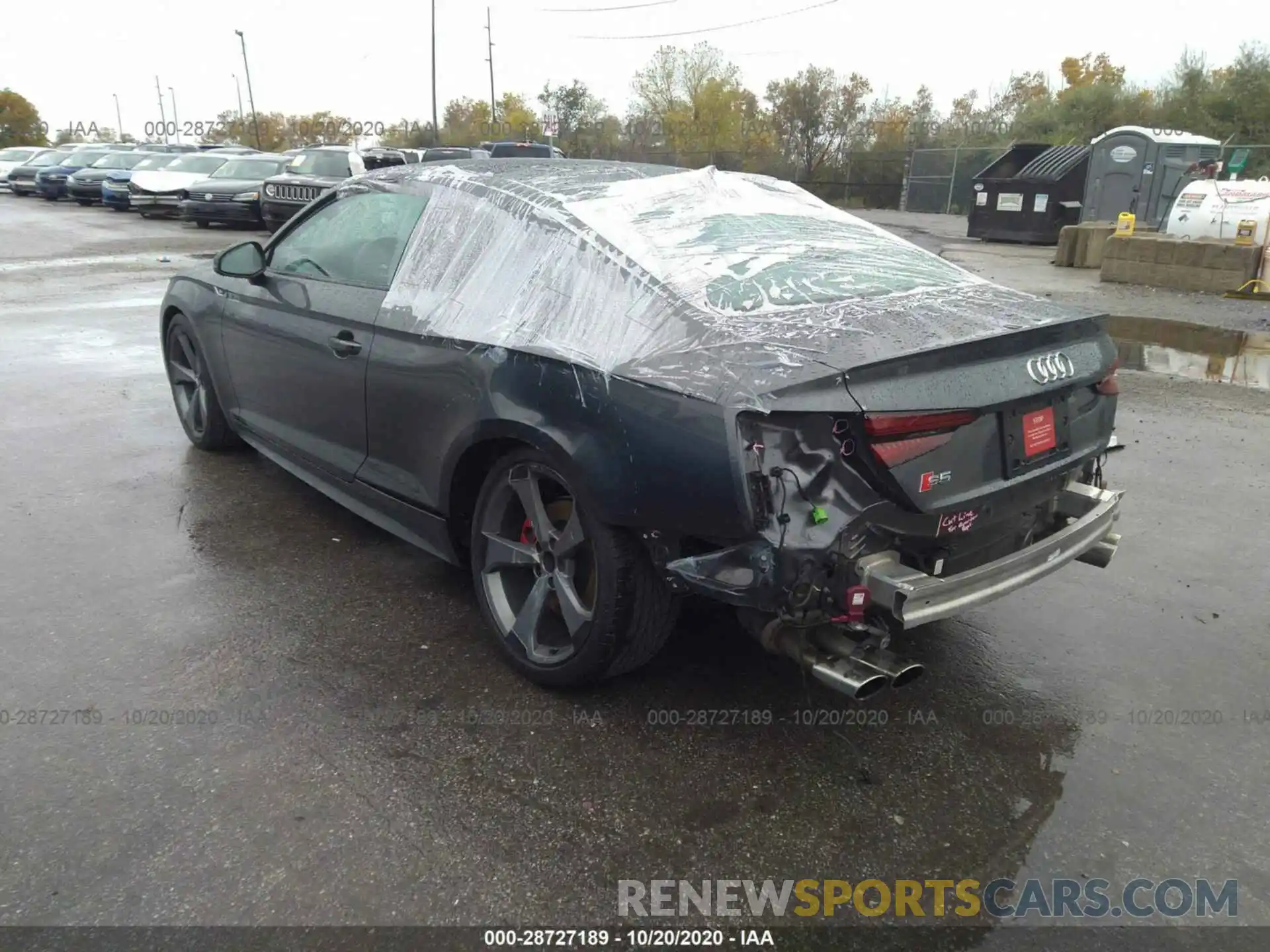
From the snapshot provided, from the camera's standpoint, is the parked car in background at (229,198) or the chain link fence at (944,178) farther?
the chain link fence at (944,178)

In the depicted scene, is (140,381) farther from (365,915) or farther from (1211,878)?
(1211,878)

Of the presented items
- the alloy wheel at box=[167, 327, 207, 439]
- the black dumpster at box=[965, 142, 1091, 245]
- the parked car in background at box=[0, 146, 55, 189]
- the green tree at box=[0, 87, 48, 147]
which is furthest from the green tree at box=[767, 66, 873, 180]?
the green tree at box=[0, 87, 48, 147]

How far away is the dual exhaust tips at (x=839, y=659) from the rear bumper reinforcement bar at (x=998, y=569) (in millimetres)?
155

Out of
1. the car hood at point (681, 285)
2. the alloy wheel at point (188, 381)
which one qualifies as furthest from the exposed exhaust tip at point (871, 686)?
the alloy wheel at point (188, 381)

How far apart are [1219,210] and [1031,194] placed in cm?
724

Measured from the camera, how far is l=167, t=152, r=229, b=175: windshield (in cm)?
2314

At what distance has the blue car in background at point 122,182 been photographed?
24500 millimetres

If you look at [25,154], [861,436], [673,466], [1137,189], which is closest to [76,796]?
[673,466]

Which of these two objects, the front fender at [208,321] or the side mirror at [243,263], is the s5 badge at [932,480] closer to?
the side mirror at [243,263]

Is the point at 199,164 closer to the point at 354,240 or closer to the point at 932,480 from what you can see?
the point at 354,240

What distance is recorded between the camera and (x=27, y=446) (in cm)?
563

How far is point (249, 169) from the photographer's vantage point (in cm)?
2066

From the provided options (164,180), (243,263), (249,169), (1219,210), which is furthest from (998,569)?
(164,180)

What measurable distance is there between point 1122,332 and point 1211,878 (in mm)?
8751
